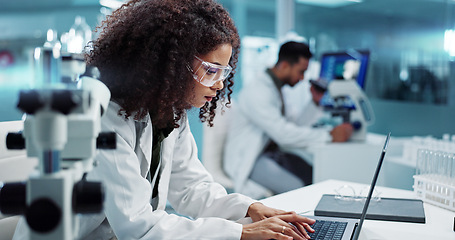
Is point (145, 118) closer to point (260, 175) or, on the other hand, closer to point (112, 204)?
point (112, 204)

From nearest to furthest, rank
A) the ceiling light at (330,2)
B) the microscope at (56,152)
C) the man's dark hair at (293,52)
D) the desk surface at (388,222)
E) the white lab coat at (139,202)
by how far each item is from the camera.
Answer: the microscope at (56,152) → the white lab coat at (139,202) → the desk surface at (388,222) → the man's dark hair at (293,52) → the ceiling light at (330,2)

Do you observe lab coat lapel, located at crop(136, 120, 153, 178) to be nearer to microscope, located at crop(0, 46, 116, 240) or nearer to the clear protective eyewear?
the clear protective eyewear

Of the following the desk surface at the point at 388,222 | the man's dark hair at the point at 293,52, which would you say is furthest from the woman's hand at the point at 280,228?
the man's dark hair at the point at 293,52

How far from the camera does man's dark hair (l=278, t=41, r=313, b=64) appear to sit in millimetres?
3082

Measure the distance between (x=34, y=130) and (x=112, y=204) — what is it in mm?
498

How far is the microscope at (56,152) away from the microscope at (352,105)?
2420 millimetres

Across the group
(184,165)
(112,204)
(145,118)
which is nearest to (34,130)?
(112,204)

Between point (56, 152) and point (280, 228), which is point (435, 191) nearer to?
point (280, 228)

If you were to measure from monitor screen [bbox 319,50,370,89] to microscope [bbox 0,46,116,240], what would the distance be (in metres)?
2.49

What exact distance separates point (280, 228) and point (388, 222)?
38 cm

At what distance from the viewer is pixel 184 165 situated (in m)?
1.47

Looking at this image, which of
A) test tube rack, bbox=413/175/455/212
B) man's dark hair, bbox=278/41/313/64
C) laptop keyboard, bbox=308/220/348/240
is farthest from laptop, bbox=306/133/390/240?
man's dark hair, bbox=278/41/313/64

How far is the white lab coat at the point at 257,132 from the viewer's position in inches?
114

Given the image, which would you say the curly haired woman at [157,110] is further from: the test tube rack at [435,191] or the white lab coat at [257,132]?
the white lab coat at [257,132]
